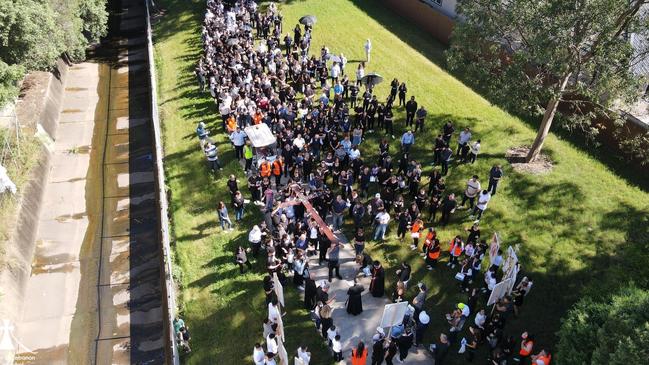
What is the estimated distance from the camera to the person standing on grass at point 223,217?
17938 mm

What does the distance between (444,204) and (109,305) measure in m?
11.8

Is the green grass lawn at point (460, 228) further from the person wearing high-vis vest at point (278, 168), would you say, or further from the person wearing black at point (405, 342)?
the person wearing high-vis vest at point (278, 168)

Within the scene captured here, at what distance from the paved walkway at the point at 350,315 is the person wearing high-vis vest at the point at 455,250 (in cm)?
223

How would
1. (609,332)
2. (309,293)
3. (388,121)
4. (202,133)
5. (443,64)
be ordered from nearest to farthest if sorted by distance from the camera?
(609,332), (309,293), (388,121), (202,133), (443,64)

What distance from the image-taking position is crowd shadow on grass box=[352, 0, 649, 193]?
19.6m

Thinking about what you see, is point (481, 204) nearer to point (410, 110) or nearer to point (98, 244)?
point (410, 110)

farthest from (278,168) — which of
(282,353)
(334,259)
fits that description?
(282,353)

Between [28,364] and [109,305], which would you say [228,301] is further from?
[28,364]

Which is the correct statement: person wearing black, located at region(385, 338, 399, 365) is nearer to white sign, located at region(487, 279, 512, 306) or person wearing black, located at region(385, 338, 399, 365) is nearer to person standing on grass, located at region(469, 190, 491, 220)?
white sign, located at region(487, 279, 512, 306)

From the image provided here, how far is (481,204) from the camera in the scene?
17500 millimetres

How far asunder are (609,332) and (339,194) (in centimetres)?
1131

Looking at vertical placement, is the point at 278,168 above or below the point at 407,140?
below

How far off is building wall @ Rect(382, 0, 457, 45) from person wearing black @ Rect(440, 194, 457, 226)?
15239 mm

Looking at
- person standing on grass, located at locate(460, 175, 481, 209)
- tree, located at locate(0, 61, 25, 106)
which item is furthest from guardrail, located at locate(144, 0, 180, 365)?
person standing on grass, located at locate(460, 175, 481, 209)
